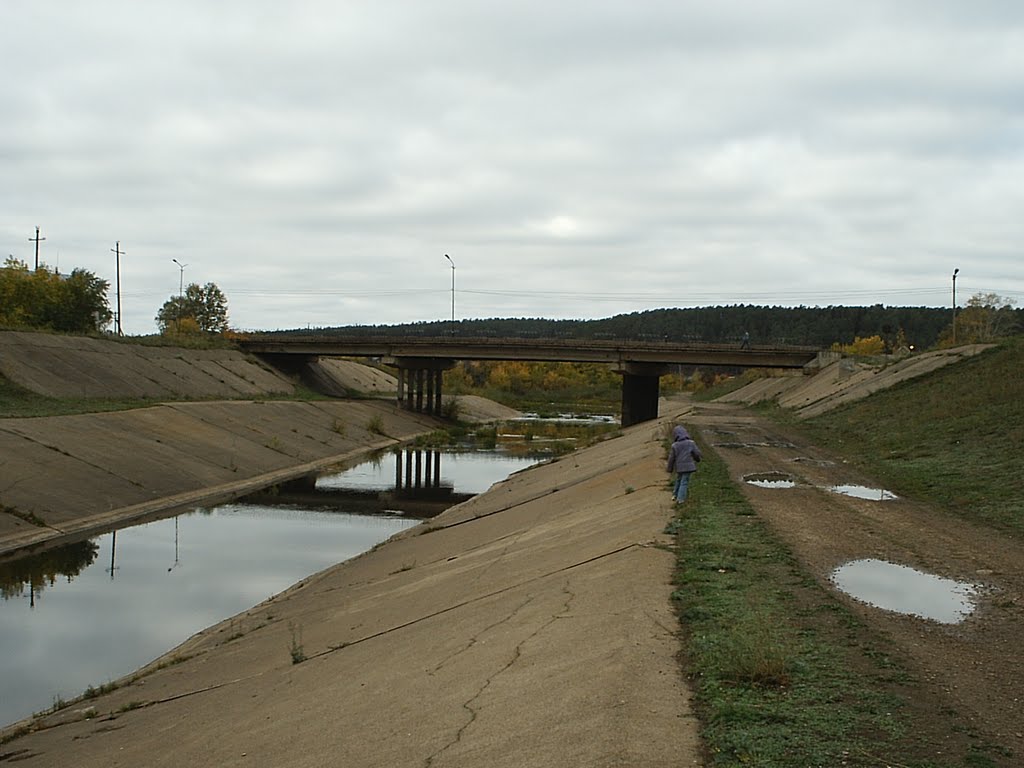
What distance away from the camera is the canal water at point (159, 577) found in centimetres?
1820

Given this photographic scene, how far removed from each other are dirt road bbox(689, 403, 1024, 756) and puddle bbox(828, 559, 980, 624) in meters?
0.18

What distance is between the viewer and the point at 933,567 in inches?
574

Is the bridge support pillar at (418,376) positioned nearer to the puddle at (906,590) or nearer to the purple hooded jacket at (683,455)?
the purple hooded jacket at (683,455)

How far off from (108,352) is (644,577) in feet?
207

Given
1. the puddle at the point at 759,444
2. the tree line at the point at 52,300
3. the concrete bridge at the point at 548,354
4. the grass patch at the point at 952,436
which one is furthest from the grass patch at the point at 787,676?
the tree line at the point at 52,300

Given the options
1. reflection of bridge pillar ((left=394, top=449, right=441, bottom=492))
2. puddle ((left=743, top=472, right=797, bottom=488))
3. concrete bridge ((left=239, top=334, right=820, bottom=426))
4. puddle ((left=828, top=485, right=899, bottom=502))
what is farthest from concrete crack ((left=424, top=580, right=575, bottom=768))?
concrete bridge ((left=239, top=334, right=820, bottom=426))

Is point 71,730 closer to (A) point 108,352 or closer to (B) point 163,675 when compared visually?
(B) point 163,675

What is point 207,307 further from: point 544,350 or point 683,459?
point 683,459

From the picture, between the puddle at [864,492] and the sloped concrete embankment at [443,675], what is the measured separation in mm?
4722

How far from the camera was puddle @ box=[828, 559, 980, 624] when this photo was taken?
11.8m

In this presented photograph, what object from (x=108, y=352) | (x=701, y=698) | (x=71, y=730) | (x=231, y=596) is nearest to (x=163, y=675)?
(x=71, y=730)

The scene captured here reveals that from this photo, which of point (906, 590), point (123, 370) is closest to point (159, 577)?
point (906, 590)

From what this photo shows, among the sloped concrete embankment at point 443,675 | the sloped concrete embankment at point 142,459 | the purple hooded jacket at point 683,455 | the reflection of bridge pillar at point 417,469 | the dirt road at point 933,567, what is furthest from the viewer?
the reflection of bridge pillar at point 417,469

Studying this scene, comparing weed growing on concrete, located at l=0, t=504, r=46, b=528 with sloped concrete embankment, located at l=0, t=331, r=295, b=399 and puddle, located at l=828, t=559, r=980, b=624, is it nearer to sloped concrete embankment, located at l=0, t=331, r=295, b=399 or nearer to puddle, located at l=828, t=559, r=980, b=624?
puddle, located at l=828, t=559, r=980, b=624
